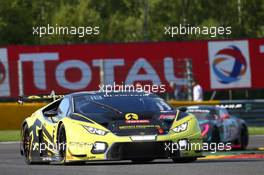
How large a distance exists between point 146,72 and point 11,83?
443 centimetres

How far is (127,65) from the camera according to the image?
3150cm

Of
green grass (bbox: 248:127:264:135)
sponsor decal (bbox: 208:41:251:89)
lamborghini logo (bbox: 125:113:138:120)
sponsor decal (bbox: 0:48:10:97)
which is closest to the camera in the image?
lamborghini logo (bbox: 125:113:138:120)

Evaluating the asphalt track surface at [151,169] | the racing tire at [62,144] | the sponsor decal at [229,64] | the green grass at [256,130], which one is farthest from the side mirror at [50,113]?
the sponsor decal at [229,64]

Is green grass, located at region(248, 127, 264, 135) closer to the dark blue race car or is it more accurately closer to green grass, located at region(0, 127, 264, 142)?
green grass, located at region(0, 127, 264, 142)

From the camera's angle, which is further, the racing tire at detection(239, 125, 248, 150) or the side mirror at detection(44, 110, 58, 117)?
the racing tire at detection(239, 125, 248, 150)

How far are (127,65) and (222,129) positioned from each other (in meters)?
12.3

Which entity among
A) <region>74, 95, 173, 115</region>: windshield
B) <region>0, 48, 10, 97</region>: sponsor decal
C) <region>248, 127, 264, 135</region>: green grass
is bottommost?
<region>248, 127, 264, 135</region>: green grass

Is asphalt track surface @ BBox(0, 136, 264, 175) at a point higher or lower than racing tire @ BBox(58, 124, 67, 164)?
lower

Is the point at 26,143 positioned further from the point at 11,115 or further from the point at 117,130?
the point at 11,115

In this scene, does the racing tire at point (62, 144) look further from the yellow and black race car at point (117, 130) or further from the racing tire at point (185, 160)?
the racing tire at point (185, 160)

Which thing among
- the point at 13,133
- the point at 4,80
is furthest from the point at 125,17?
the point at 13,133

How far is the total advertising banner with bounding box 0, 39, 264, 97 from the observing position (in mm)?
30859

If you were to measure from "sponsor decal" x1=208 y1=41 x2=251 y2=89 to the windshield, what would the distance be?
20.2 meters

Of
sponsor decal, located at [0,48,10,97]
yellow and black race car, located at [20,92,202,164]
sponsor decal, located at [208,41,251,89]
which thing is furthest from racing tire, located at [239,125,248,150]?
sponsor decal, located at [208,41,251,89]
